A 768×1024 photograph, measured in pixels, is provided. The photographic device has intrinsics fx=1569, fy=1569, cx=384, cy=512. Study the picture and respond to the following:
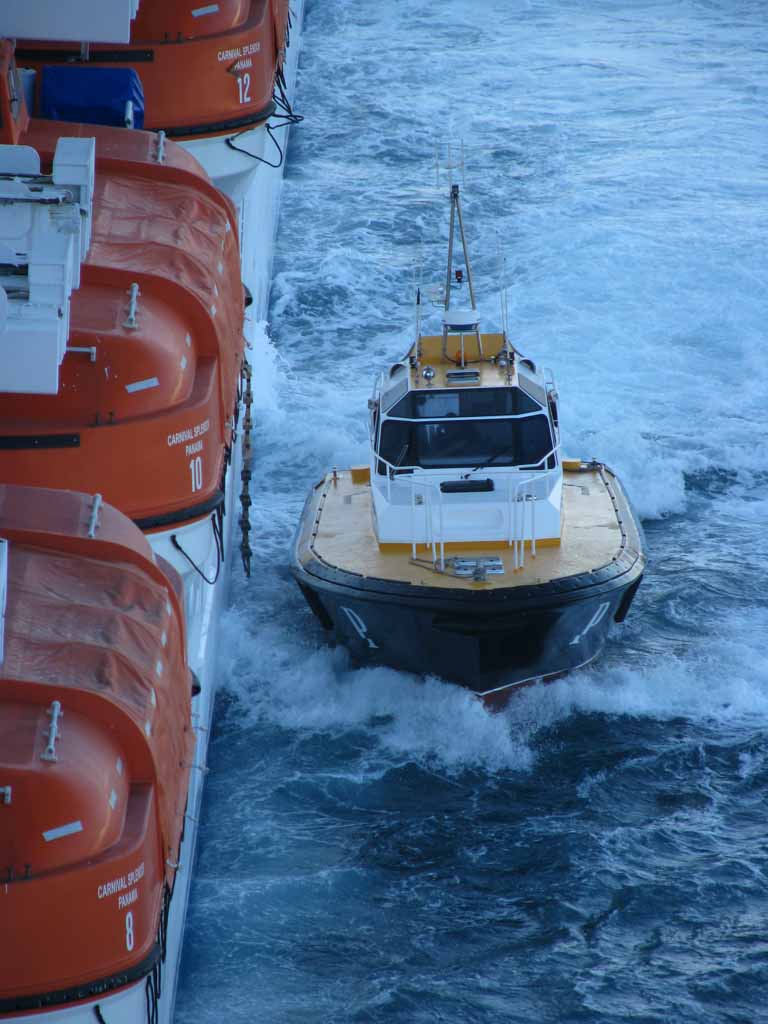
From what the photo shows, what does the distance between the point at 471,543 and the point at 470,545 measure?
0.06ft

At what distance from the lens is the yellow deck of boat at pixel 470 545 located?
11039 mm

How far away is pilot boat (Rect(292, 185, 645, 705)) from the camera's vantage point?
10.9 meters

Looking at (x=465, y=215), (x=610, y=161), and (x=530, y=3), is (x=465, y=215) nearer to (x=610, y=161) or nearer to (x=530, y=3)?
(x=610, y=161)

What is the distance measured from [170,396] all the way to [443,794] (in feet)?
17.3

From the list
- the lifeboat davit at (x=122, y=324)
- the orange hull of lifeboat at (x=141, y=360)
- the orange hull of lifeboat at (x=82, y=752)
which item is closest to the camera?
the orange hull of lifeboat at (x=82, y=752)

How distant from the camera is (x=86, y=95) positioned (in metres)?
7.60

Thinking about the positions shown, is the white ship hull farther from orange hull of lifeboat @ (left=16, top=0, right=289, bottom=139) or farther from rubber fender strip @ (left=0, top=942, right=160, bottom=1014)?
orange hull of lifeboat @ (left=16, top=0, right=289, bottom=139)

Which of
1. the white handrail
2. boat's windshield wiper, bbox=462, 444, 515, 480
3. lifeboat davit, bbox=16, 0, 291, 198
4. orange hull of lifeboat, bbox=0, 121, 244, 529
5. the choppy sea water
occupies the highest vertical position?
lifeboat davit, bbox=16, 0, 291, 198

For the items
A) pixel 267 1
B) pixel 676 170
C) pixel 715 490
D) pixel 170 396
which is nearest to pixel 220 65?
pixel 267 1

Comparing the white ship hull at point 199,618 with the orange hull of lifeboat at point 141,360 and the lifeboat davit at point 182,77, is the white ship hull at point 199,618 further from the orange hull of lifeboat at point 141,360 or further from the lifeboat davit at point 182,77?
the orange hull of lifeboat at point 141,360

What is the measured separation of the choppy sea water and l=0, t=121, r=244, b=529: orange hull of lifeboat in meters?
3.50

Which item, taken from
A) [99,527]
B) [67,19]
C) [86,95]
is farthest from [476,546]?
[99,527]

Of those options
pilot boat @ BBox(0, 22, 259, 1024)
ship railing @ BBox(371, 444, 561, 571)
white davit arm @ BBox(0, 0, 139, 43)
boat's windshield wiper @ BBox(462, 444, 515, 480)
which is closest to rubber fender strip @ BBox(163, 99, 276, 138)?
pilot boat @ BBox(0, 22, 259, 1024)

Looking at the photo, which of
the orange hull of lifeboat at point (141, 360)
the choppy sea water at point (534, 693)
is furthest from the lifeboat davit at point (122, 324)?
the choppy sea water at point (534, 693)
